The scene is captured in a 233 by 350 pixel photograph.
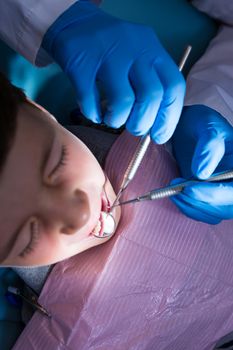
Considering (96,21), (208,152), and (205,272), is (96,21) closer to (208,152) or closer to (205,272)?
(208,152)

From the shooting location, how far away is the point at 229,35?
1.13 meters

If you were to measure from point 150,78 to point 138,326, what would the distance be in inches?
23.0

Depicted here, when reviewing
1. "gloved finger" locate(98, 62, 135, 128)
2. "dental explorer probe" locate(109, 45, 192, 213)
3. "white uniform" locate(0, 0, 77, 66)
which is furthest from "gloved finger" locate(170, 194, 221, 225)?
"white uniform" locate(0, 0, 77, 66)

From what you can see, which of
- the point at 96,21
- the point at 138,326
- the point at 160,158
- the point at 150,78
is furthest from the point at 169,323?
the point at 96,21

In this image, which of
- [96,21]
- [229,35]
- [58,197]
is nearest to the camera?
[58,197]

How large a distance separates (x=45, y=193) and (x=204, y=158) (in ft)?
1.15

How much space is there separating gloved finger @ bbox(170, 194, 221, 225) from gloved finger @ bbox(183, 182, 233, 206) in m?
0.03

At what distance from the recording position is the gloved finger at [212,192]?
2.99 feet

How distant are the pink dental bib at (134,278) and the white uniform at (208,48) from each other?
181 millimetres

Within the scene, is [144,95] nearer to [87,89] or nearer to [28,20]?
[87,89]

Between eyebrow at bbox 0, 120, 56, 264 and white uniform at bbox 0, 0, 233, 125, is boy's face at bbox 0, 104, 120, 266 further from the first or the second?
white uniform at bbox 0, 0, 233, 125

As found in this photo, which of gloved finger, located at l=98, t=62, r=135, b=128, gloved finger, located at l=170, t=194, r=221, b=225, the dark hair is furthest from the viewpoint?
gloved finger, located at l=170, t=194, r=221, b=225

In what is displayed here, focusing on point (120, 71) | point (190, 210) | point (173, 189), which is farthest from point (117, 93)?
point (190, 210)

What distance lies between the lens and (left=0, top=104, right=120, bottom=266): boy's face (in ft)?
2.27
